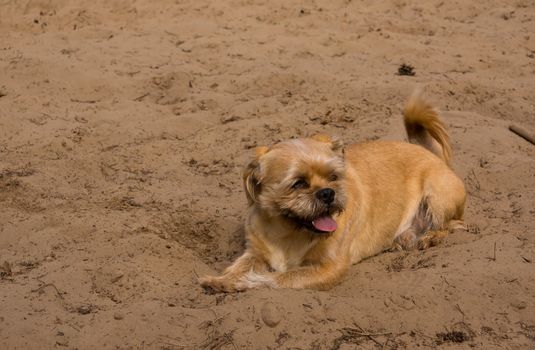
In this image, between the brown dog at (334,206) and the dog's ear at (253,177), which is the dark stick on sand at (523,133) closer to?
the brown dog at (334,206)

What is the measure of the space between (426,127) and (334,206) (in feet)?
6.63

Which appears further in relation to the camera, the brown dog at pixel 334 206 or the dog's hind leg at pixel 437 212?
the dog's hind leg at pixel 437 212

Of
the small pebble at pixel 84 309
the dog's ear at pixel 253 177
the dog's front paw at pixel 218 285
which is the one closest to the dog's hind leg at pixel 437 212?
the dog's ear at pixel 253 177

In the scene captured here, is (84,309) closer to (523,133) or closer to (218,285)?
(218,285)

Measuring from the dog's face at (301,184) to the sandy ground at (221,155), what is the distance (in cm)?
53

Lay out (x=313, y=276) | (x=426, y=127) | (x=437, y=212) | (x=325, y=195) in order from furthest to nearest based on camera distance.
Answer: (x=426, y=127), (x=437, y=212), (x=313, y=276), (x=325, y=195)

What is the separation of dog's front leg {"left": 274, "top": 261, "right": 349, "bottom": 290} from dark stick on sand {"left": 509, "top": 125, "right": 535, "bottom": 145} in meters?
2.78

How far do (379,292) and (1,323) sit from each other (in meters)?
2.22

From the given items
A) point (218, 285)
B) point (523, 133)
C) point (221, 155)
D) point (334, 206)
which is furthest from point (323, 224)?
point (523, 133)

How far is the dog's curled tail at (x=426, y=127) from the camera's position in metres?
6.58

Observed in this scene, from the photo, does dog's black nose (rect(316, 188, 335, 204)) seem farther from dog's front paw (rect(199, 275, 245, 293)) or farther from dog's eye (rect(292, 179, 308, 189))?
dog's front paw (rect(199, 275, 245, 293))

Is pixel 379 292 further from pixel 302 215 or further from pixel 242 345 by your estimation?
pixel 242 345

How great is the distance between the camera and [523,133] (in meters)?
7.25

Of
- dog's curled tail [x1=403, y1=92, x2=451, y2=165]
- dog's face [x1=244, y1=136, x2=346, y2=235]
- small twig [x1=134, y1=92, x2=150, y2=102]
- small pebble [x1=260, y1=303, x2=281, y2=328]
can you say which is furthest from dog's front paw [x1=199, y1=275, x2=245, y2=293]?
small twig [x1=134, y1=92, x2=150, y2=102]
